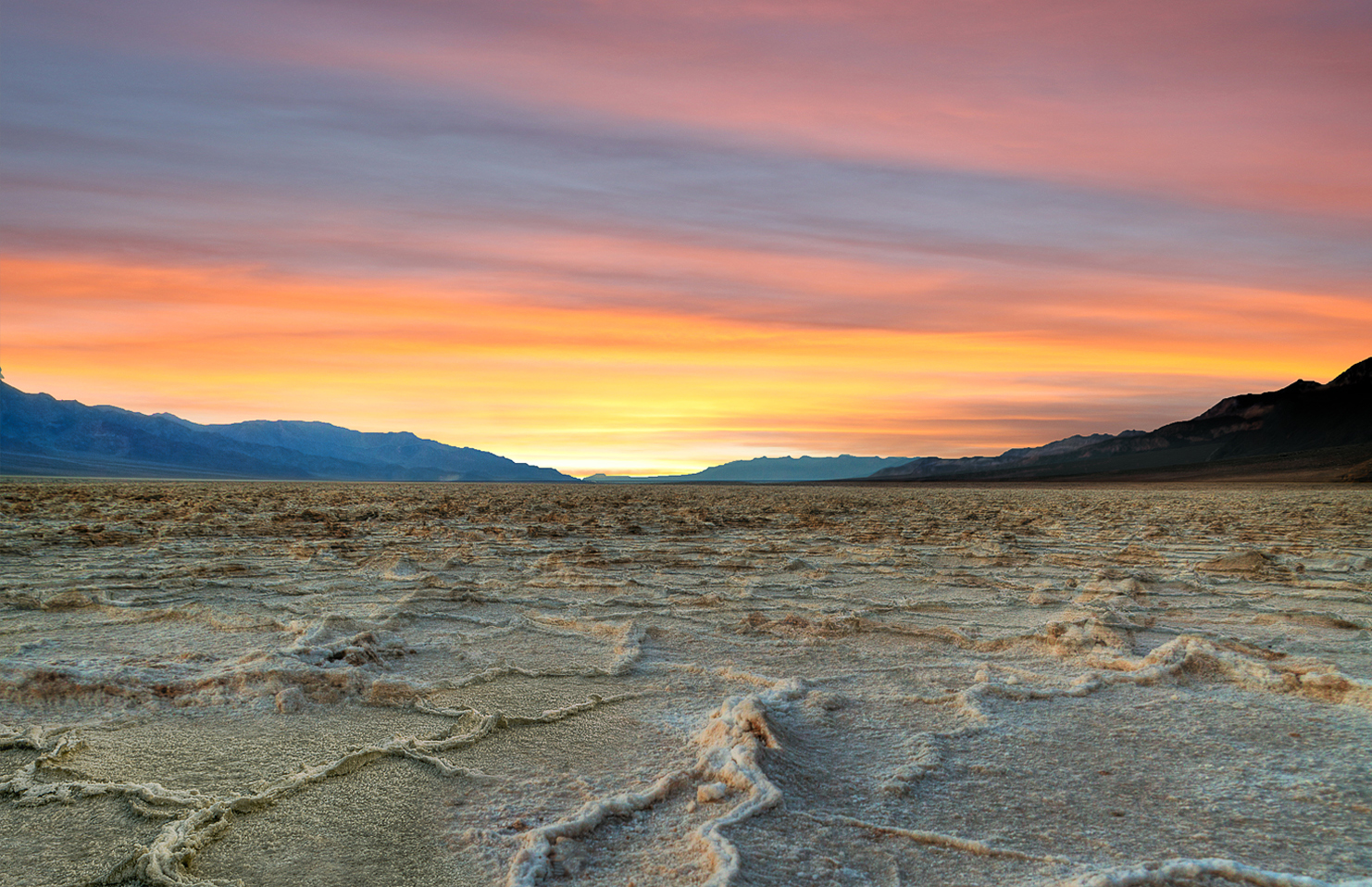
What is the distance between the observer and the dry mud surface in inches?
79.0

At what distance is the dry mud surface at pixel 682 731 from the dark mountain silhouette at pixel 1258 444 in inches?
1872

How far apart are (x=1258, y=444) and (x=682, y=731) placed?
11101 cm

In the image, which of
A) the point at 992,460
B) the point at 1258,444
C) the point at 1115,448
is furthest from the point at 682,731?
the point at 992,460

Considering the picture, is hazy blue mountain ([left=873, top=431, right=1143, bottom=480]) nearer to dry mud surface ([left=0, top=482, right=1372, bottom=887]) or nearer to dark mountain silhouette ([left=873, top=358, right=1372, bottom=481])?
dark mountain silhouette ([left=873, top=358, right=1372, bottom=481])

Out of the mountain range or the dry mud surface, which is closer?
the dry mud surface

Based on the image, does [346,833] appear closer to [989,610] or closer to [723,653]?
[723,653]

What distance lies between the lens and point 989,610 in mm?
5211

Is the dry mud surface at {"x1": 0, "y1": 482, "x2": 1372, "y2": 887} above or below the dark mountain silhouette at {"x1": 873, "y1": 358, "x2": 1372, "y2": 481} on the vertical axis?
below

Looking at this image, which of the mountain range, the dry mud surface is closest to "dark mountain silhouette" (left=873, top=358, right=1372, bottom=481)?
the mountain range

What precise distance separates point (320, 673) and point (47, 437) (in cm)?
22694

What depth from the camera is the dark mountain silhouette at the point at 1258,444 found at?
5819 cm

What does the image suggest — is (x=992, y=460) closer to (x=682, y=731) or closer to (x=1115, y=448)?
(x=1115, y=448)

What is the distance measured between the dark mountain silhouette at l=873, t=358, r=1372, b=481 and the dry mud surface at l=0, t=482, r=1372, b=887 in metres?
47.6

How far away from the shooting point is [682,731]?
9.69 ft
